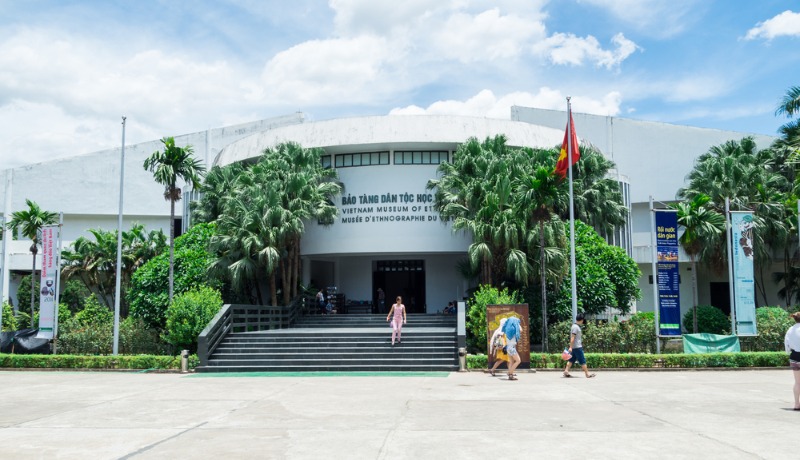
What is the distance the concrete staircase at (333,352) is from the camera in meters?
18.6

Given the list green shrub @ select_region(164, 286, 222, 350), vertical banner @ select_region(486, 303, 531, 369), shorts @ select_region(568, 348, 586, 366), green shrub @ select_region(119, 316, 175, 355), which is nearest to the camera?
shorts @ select_region(568, 348, 586, 366)

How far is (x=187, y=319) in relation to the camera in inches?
824

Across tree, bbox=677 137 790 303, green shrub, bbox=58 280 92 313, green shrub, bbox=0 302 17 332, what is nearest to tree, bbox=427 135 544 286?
tree, bbox=677 137 790 303

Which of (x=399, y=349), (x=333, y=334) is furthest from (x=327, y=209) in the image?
(x=399, y=349)

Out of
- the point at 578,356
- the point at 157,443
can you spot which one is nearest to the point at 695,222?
the point at 578,356

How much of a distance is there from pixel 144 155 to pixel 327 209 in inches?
907

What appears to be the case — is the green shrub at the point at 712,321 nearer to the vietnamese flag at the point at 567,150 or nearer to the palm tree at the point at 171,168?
the vietnamese flag at the point at 567,150

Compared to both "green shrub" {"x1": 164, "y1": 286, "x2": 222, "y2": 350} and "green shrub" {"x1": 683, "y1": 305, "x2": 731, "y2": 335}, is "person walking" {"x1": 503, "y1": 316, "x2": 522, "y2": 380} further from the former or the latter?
"green shrub" {"x1": 683, "y1": 305, "x2": 731, "y2": 335}

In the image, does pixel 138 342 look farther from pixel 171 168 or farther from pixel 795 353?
pixel 795 353

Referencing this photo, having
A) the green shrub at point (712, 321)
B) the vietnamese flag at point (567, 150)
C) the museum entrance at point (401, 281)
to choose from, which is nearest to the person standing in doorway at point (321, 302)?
the museum entrance at point (401, 281)

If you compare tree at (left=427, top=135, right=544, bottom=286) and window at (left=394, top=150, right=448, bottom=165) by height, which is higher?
window at (left=394, top=150, right=448, bottom=165)

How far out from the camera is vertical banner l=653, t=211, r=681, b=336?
65.2 feet

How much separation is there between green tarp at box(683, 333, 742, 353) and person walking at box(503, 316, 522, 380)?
671 centimetres

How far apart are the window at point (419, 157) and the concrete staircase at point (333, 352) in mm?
8779
